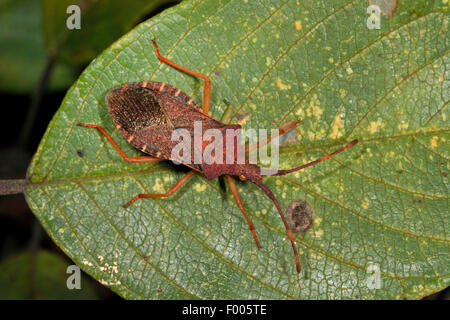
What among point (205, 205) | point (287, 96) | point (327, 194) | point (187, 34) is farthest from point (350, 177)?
point (187, 34)

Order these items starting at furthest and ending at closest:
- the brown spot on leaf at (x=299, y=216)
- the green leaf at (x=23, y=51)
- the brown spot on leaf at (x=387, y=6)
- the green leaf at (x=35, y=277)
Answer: the green leaf at (x=23, y=51) → the green leaf at (x=35, y=277) → the brown spot on leaf at (x=299, y=216) → the brown spot on leaf at (x=387, y=6)

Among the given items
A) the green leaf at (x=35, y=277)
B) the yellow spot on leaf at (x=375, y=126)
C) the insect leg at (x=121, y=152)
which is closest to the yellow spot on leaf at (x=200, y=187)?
the insect leg at (x=121, y=152)

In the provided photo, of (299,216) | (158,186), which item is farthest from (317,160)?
(158,186)

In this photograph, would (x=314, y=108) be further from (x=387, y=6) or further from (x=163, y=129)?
(x=163, y=129)

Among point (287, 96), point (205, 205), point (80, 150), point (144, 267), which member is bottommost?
point (144, 267)

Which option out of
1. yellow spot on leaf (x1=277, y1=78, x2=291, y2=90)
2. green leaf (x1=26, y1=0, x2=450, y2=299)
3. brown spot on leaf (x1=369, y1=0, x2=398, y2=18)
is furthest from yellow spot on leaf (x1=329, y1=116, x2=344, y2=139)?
brown spot on leaf (x1=369, y1=0, x2=398, y2=18)

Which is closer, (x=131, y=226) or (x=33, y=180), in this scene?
(x=33, y=180)

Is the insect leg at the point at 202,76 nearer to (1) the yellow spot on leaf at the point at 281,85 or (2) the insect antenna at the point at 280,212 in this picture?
(1) the yellow spot on leaf at the point at 281,85

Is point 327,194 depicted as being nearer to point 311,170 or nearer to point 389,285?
point 311,170
